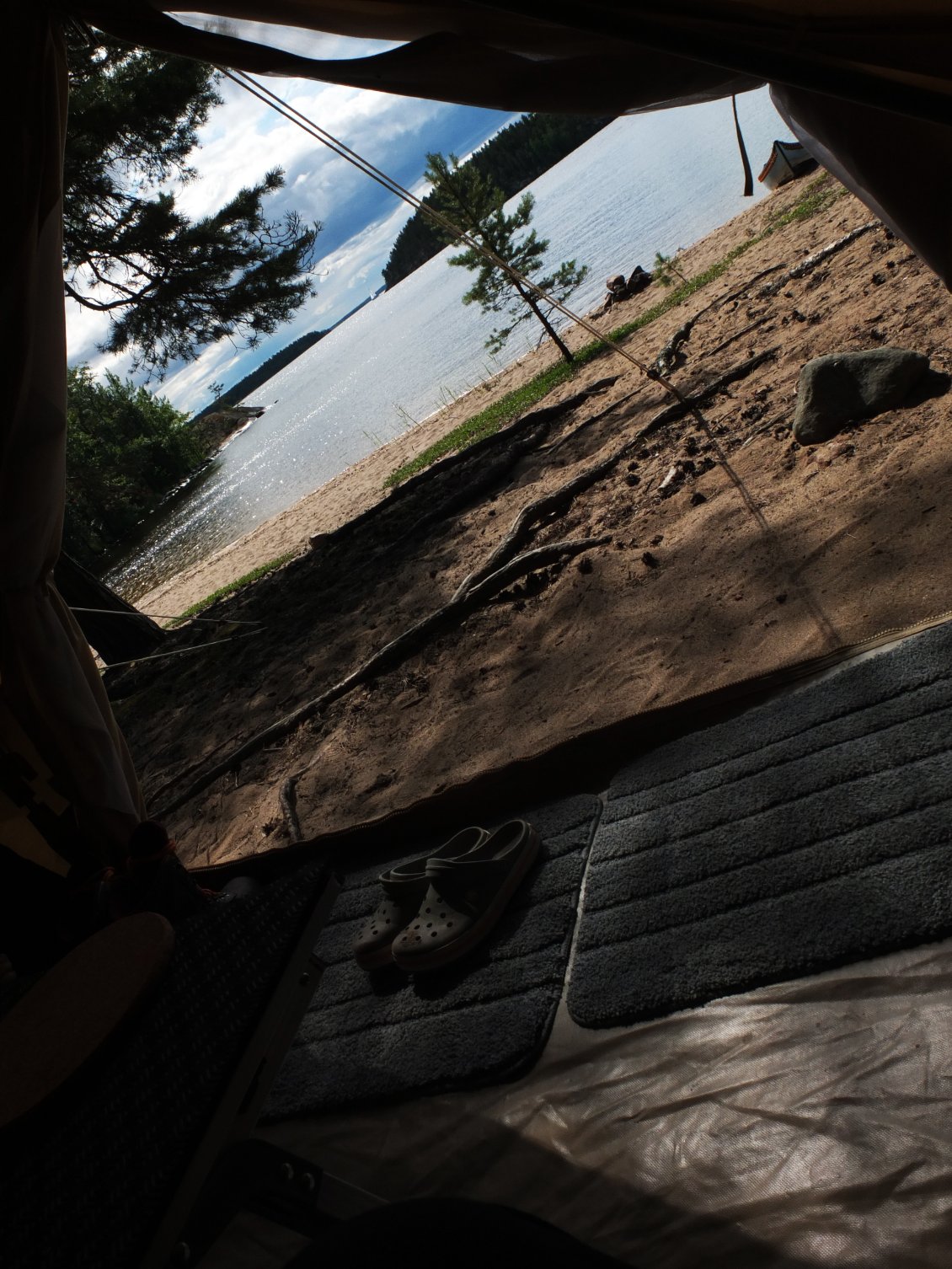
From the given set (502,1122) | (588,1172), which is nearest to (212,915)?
(502,1122)

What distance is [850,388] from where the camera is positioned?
404 cm

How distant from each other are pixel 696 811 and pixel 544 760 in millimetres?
605

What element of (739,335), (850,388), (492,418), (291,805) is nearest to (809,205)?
(492,418)

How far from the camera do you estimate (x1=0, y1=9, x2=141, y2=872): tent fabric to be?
8.57 ft

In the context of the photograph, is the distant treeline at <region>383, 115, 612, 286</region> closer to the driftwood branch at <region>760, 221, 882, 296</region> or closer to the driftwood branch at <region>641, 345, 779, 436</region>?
the driftwood branch at <region>760, 221, 882, 296</region>

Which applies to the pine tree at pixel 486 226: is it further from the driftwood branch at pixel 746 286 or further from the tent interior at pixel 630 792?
the tent interior at pixel 630 792

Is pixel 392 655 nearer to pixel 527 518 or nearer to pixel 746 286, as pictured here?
pixel 527 518

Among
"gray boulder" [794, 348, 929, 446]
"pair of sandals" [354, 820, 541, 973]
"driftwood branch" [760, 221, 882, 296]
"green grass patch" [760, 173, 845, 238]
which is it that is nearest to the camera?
"pair of sandals" [354, 820, 541, 973]

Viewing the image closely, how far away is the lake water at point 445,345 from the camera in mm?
17984

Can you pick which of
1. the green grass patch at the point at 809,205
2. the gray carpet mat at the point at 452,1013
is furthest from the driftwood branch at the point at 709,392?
the green grass patch at the point at 809,205

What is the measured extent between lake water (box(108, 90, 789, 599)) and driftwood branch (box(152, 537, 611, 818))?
8.25m

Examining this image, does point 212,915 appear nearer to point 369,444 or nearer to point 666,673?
point 666,673

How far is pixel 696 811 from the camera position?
230 cm

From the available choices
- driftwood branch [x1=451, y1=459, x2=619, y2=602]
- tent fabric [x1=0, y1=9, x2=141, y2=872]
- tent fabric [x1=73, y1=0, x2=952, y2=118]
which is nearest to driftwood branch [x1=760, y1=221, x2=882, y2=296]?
driftwood branch [x1=451, y1=459, x2=619, y2=602]
